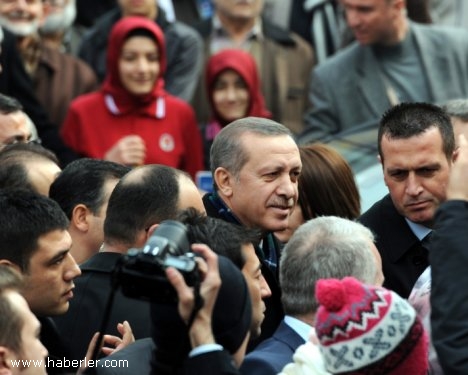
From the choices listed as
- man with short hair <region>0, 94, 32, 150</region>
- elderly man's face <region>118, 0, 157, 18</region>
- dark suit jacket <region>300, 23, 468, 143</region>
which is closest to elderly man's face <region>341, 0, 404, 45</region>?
dark suit jacket <region>300, 23, 468, 143</region>

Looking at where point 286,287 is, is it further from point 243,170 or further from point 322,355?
point 243,170

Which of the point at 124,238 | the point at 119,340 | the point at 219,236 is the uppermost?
the point at 219,236

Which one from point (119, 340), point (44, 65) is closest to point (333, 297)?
point (119, 340)

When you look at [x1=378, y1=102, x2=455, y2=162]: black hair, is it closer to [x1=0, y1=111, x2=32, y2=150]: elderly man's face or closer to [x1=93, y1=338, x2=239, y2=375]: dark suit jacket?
[x1=93, y1=338, x2=239, y2=375]: dark suit jacket

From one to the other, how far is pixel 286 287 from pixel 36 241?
1072 millimetres

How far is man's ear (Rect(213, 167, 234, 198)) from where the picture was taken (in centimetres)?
741

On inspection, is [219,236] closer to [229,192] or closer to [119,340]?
[119,340]

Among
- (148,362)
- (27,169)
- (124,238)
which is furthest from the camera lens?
(27,169)

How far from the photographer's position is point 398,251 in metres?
7.46

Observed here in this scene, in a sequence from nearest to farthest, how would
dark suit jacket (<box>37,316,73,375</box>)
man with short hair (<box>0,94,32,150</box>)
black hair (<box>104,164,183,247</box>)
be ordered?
dark suit jacket (<box>37,316,73,375</box>) → black hair (<box>104,164,183,247</box>) → man with short hair (<box>0,94,32,150</box>)

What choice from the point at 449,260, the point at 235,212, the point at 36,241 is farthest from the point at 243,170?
the point at 449,260

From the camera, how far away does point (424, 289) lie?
6.27m

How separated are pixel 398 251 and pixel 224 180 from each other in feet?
2.88

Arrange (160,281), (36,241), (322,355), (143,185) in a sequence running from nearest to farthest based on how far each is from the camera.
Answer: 1. (160,281)
2. (322,355)
3. (36,241)
4. (143,185)
